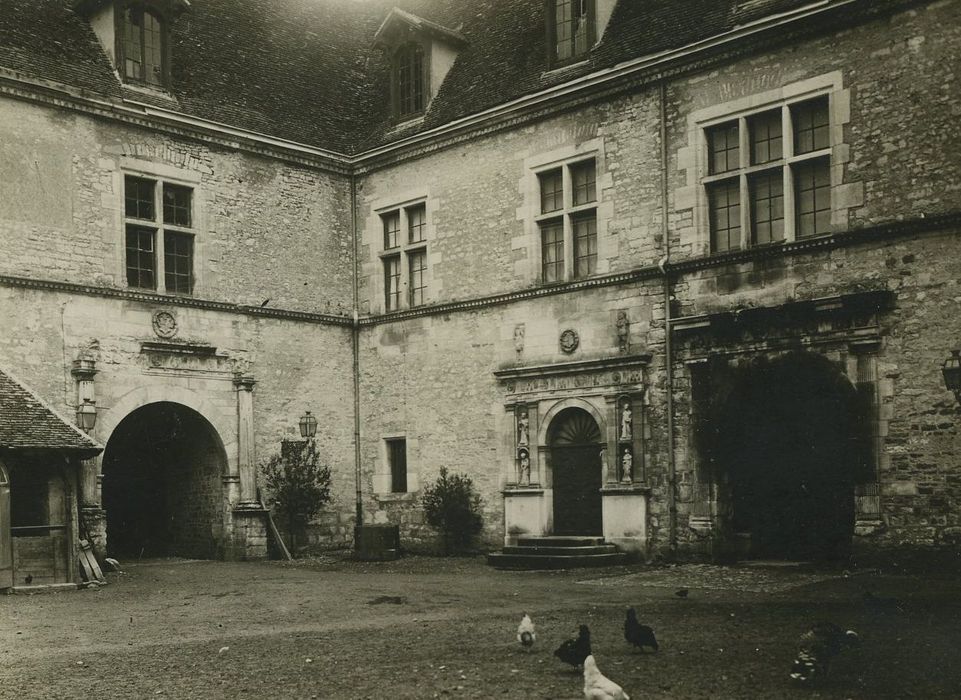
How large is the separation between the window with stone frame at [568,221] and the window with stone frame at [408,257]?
9.67 feet

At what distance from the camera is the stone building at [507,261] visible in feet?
49.4

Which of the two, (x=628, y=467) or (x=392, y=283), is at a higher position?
(x=392, y=283)

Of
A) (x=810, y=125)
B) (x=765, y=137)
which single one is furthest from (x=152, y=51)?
(x=810, y=125)

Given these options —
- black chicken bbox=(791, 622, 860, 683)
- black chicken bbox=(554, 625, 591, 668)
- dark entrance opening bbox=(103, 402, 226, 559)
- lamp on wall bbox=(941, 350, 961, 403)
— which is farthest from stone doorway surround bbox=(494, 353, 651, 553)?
black chicken bbox=(791, 622, 860, 683)

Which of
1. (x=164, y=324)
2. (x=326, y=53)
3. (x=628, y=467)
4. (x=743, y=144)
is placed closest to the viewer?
(x=743, y=144)

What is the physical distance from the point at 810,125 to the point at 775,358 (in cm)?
336

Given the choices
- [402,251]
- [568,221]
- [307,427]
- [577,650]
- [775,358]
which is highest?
[568,221]

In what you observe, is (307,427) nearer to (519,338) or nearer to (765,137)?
(519,338)

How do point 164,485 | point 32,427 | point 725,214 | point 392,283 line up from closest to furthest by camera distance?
point 32,427 < point 725,214 < point 164,485 < point 392,283

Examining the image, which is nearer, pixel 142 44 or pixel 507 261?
pixel 507 261

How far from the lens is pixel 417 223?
21.5 meters

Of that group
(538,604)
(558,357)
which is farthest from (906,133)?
Result: (538,604)

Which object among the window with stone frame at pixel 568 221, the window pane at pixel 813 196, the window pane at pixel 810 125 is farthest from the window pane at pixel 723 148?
the window with stone frame at pixel 568 221

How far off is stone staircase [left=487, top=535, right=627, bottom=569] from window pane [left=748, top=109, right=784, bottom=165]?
627 cm
